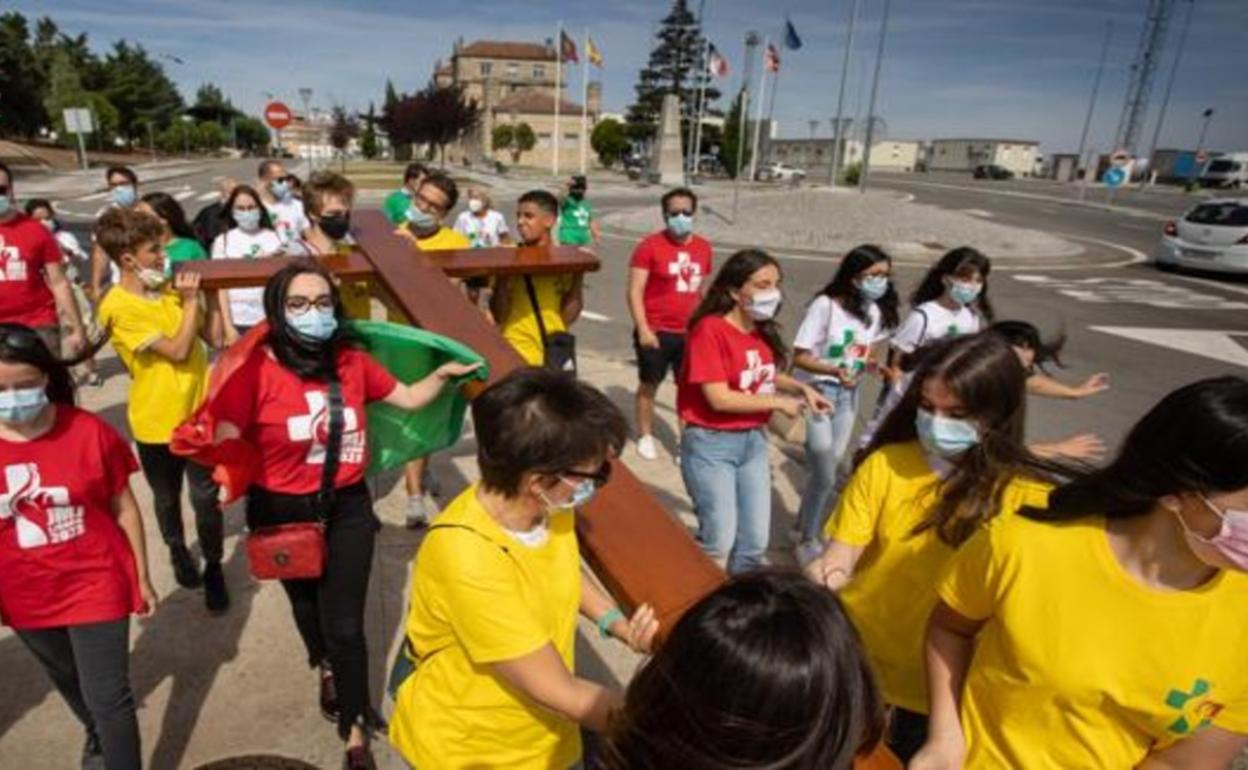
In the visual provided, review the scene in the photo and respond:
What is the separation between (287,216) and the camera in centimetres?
743

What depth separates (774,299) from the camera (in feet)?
11.5

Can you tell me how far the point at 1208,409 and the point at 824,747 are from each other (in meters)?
1.00

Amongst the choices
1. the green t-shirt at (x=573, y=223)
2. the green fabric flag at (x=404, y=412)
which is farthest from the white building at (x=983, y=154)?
the green fabric flag at (x=404, y=412)

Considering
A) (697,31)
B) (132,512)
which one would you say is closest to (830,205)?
(132,512)

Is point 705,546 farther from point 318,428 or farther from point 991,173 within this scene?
point 991,173

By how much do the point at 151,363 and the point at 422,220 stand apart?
2076mm

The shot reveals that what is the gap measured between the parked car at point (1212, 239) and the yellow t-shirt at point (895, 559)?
17.9 meters

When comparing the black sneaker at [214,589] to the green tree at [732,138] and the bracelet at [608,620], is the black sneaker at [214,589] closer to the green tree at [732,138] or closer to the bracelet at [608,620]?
the bracelet at [608,620]

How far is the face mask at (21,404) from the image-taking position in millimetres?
2135

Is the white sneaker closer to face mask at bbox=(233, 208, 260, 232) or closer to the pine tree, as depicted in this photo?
face mask at bbox=(233, 208, 260, 232)

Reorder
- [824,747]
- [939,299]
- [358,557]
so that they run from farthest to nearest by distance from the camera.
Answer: [939,299] → [358,557] → [824,747]

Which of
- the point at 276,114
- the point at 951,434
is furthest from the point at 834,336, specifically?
the point at 276,114

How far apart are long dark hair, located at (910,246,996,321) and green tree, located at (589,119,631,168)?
216ft

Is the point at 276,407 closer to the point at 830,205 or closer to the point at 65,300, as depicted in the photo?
the point at 65,300
